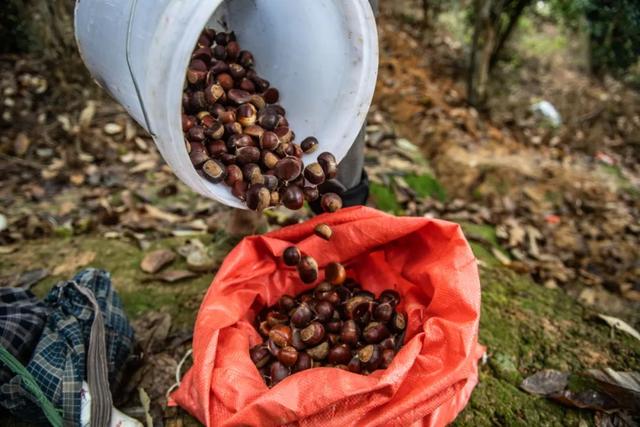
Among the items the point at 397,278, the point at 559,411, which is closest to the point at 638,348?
the point at 559,411

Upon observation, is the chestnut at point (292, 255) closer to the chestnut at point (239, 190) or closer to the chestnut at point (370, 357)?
the chestnut at point (239, 190)

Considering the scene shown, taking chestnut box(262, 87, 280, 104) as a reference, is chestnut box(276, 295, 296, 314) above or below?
below

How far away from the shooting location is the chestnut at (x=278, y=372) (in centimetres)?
142

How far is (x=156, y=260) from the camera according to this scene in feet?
6.82

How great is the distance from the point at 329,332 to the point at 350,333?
0.09m

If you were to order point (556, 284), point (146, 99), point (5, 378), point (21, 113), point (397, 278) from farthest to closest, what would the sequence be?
1. point (21, 113)
2. point (556, 284)
3. point (397, 278)
4. point (5, 378)
5. point (146, 99)

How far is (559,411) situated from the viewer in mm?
1548

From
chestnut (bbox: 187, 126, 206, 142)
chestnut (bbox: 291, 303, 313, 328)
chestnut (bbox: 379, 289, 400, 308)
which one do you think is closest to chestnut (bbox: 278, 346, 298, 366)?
chestnut (bbox: 291, 303, 313, 328)

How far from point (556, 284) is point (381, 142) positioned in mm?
Answer: 1439

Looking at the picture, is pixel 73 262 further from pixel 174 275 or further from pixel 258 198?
pixel 258 198

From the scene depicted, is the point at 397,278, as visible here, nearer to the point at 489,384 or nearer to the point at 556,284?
the point at 489,384

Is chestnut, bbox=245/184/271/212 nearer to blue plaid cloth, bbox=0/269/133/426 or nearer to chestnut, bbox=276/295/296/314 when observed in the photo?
chestnut, bbox=276/295/296/314

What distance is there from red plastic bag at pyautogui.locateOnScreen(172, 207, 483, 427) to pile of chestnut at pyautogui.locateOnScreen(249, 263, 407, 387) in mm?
61

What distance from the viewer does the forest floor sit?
175 cm
